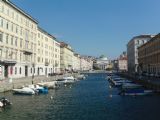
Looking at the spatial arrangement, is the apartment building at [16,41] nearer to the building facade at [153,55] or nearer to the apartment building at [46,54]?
the apartment building at [46,54]

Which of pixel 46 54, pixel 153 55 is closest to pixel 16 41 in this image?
pixel 46 54

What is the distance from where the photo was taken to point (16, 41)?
92.9 metres

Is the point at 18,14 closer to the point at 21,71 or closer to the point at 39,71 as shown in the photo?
the point at 21,71

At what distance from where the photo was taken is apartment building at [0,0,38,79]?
83.1 meters

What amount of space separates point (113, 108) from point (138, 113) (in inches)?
234

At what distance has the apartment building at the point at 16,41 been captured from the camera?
273 feet

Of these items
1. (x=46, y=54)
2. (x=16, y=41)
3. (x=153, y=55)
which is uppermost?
(x=16, y=41)

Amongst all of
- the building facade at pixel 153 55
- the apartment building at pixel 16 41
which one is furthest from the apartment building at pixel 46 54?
the building facade at pixel 153 55

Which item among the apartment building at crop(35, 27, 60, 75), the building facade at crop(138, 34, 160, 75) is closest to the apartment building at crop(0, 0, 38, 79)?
the apartment building at crop(35, 27, 60, 75)

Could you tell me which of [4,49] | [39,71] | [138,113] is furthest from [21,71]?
[138,113]

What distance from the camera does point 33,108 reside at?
45.6 meters

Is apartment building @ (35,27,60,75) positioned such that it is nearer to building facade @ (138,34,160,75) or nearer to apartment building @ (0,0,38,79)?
apartment building @ (0,0,38,79)

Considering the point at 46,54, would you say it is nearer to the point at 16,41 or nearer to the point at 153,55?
the point at 16,41

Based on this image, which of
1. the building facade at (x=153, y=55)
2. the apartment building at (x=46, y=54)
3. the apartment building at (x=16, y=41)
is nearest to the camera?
the apartment building at (x=16, y=41)
